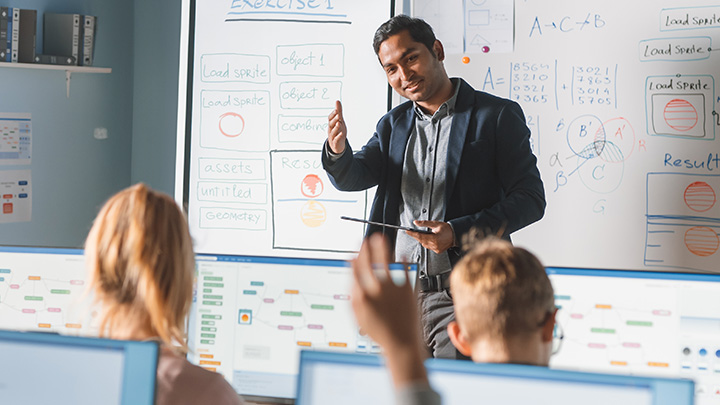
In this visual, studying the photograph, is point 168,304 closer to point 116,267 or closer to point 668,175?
point 116,267

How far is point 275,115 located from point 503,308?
2.57 m

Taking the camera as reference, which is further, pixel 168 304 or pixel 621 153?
pixel 621 153

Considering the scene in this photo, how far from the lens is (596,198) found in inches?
121

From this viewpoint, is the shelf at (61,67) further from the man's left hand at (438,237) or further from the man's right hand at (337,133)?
the man's left hand at (438,237)

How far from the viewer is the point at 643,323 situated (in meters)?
1.45

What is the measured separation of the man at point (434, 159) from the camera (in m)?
2.24

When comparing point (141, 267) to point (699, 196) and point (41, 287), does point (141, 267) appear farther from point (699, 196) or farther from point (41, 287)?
point (699, 196)

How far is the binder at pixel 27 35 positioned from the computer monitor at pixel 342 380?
3341 mm

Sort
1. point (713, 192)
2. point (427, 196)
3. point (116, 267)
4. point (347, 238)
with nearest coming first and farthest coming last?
point (116, 267) < point (427, 196) < point (713, 192) < point (347, 238)

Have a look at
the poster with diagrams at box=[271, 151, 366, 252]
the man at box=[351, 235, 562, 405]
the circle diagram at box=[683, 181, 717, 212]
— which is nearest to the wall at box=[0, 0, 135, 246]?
the poster with diagrams at box=[271, 151, 366, 252]

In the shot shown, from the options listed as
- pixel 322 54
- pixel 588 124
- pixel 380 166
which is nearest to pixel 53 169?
pixel 322 54

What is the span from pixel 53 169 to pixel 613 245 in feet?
9.07

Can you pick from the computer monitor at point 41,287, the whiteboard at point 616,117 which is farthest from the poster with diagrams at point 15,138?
the computer monitor at point 41,287

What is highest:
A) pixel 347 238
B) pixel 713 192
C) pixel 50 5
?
pixel 50 5
